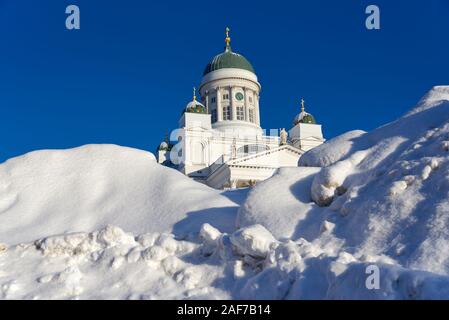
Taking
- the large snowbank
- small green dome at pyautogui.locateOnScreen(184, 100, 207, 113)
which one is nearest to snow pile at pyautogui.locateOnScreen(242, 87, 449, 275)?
the large snowbank

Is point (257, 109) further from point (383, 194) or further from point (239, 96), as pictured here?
point (383, 194)

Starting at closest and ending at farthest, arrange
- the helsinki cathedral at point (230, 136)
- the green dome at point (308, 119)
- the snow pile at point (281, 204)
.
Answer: the snow pile at point (281, 204) < the helsinki cathedral at point (230, 136) < the green dome at point (308, 119)

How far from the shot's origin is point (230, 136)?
181ft

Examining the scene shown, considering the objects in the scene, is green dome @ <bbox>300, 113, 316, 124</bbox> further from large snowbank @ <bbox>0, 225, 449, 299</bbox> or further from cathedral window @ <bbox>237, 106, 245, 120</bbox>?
large snowbank @ <bbox>0, 225, 449, 299</bbox>

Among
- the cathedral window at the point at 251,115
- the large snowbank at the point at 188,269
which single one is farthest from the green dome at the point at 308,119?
the large snowbank at the point at 188,269

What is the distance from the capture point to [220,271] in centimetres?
909

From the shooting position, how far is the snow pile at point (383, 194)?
28.5 ft

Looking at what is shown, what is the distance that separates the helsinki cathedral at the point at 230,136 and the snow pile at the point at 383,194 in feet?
102

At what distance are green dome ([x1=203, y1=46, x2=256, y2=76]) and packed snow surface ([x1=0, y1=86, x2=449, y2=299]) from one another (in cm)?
4982

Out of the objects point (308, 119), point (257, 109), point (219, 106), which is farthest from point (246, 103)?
point (308, 119)

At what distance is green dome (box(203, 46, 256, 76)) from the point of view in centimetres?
6318

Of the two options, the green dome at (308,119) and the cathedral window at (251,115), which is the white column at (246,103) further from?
the green dome at (308,119)
